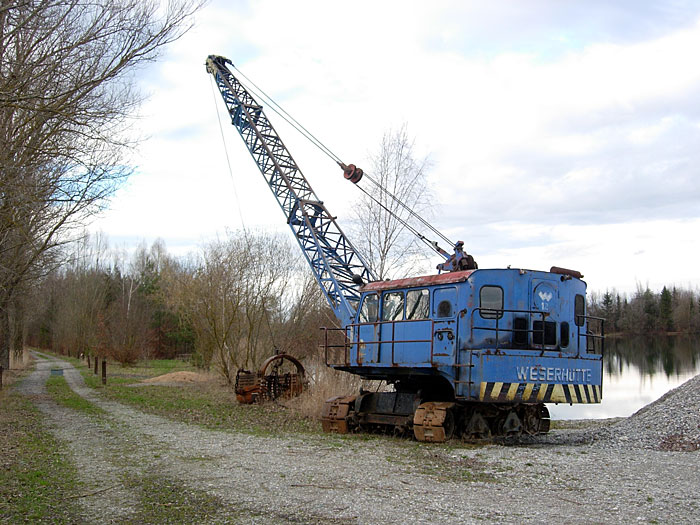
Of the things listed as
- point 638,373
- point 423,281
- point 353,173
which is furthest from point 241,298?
point 638,373

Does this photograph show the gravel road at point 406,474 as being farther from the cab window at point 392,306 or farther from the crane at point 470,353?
the cab window at point 392,306

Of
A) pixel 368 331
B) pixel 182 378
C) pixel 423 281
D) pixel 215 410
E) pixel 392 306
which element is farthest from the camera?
pixel 182 378

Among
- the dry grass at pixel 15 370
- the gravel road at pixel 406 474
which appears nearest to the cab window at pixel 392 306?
the gravel road at pixel 406 474

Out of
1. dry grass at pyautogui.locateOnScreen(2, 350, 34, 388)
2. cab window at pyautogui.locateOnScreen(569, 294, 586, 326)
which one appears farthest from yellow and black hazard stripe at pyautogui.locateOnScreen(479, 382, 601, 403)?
dry grass at pyautogui.locateOnScreen(2, 350, 34, 388)

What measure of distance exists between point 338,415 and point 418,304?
3.00m

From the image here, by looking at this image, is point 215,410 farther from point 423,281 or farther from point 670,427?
point 670,427

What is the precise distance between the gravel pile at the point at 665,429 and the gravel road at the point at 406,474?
0.12 feet

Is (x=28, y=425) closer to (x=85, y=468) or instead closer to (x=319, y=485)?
(x=85, y=468)

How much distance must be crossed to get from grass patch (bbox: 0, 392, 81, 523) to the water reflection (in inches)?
733

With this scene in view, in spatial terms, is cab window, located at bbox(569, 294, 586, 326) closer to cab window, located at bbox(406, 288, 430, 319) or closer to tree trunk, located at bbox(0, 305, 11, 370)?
cab window, located at bbox(406, 288, 430, 319)

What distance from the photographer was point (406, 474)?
9.19m

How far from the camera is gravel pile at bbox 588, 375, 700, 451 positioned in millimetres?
12406

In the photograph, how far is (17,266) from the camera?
814 inches

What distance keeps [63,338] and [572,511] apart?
7383 centimetres
